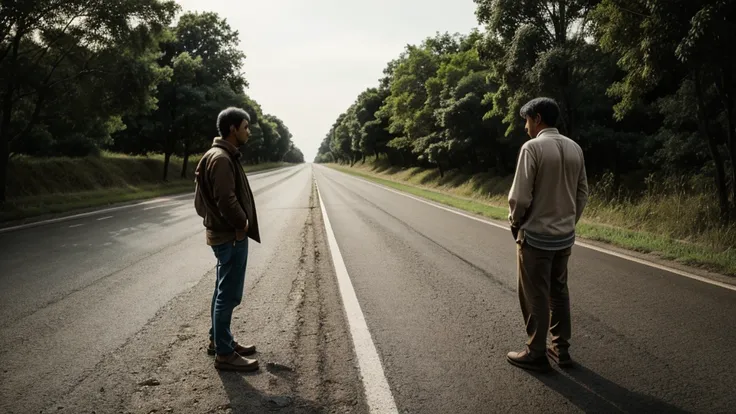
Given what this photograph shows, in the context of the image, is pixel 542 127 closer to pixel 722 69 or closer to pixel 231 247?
pixel 231 247

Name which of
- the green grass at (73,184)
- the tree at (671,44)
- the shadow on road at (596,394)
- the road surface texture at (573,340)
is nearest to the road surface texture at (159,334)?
the road surface texture at (573,340)

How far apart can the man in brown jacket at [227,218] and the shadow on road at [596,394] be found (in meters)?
2.33

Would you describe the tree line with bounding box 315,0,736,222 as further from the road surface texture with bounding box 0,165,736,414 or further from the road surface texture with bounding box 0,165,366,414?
the road surface texture with bounding box 0,165,366,414

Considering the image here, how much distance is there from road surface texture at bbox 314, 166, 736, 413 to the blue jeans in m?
1.29

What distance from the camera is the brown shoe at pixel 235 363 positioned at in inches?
135

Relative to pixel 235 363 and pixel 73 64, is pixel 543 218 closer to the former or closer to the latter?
pixel 235 363

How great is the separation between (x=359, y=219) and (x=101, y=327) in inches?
370

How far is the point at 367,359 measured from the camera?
3.54m

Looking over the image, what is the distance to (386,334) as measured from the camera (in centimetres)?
411

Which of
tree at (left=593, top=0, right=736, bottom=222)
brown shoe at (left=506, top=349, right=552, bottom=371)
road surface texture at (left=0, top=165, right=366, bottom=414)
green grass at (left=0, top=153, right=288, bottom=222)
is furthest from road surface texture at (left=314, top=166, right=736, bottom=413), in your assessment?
green grass at (left=0, top=153, right=288, bottom=222)

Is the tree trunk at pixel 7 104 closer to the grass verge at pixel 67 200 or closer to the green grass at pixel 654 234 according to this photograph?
the grass verge at pixel 67 200

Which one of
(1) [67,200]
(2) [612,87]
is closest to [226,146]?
(2) [612,87]

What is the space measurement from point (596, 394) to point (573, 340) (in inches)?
41.5

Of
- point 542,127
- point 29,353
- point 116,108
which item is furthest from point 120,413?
point 116,108
